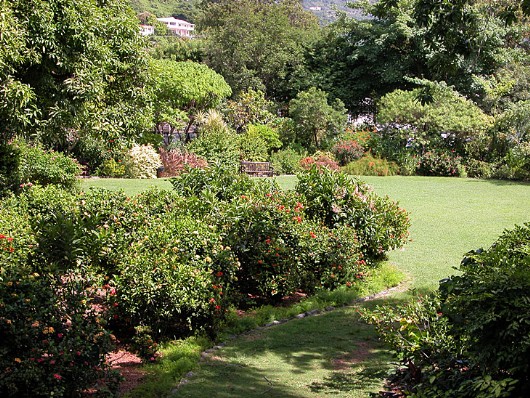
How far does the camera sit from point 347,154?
79.0ft

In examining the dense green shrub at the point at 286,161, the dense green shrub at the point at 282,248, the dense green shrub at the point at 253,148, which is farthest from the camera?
the dense green shrub at the point at 253,148

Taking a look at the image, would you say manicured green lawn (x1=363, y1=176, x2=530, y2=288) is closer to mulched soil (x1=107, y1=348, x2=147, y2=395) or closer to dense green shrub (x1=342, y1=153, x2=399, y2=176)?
dense green shrub (x1=342, y1=153, x2=399, y2=176)

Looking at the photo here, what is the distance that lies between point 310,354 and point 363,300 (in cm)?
206

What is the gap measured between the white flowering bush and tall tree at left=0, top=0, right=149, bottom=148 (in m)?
9.60

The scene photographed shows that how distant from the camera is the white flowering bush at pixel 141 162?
18797 mm

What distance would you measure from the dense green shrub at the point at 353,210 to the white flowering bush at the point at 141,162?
35.2 ft

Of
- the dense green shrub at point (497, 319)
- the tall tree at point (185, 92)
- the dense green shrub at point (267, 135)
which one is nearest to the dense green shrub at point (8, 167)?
the dense green shrub at point (497, 319)

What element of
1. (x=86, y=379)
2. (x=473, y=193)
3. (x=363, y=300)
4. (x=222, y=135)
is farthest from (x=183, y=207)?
(x=222, y=135)

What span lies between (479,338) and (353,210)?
17.1 ft

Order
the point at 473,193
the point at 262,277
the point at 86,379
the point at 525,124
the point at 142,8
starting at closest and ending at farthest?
the point at 86,379 < the point at 262,277 < the point at 473,193 < the point at 525,124 < the point at 142,8

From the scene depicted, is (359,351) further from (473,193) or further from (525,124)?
(525,124)

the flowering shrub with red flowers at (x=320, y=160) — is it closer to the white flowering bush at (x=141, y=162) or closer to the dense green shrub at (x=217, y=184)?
the white flowering bush at (x=141, y=162)

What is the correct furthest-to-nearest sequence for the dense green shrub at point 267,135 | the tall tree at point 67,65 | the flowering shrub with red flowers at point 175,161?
the dense green shrub at point 267,135
the flowering shrub with red flowers at point 175,161
the tall tree at point 67,65

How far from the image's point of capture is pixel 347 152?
2403 centimetres
